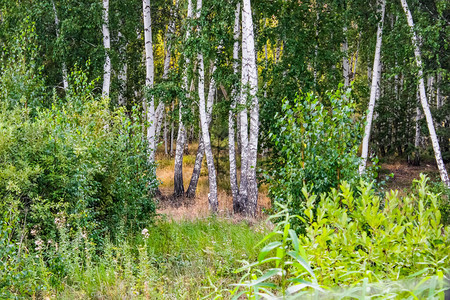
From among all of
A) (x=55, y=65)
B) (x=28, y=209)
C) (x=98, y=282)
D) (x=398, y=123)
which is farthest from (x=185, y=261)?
(x=398, y=123)

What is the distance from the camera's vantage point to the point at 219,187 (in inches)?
632

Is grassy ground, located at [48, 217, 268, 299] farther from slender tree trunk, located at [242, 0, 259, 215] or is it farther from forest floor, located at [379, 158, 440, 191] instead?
forest floor, located at [379, 158, 440, 191]

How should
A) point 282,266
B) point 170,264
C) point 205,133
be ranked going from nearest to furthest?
point 282,266 → point 170,264 → point 205,133

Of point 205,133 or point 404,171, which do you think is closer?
point 205,133

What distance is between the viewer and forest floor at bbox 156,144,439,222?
10664 mm

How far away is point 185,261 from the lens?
243 inches

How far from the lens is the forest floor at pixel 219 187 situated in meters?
10.7

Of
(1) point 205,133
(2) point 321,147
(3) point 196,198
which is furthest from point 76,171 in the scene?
(3) point 196,198

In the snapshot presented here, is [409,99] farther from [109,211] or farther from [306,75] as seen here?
[109,211]

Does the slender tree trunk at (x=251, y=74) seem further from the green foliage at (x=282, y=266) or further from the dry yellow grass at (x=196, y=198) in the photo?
the green foliage at (x=282, y=266)

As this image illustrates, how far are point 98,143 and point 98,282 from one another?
2.81 meters

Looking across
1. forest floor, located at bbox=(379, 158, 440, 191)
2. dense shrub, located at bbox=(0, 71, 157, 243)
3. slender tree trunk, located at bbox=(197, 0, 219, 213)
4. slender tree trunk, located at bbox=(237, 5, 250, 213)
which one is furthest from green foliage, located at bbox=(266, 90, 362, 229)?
forest floor, located at bbox=(379, 158, 440, 191)

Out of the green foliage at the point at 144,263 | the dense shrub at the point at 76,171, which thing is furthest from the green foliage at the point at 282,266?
the dense shrub at the point at 76,171

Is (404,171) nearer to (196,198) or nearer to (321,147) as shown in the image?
(196,198)
